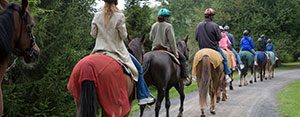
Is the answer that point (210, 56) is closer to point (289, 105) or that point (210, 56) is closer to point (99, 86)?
point (289, 105)

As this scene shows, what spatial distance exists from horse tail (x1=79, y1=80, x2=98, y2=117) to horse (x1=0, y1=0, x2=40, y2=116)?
80cm

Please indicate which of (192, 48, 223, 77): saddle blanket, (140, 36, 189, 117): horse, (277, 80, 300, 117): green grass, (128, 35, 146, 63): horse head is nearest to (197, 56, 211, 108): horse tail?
(192, 48, 223, 77): saddle blanket

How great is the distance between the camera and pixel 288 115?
9852 millimetres

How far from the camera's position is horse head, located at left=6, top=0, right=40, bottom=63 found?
4.49 metres

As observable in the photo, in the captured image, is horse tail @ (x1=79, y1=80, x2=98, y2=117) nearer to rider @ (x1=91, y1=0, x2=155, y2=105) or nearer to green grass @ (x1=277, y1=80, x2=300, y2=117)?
rider @ (x1=91, y1=0, x2=155, y2=105)

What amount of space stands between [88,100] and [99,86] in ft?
0.78

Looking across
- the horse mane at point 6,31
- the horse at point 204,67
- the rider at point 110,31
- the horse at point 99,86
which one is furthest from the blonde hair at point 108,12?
the horse at point 204,67

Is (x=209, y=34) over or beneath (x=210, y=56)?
over

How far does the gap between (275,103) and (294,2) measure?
91.4 ft

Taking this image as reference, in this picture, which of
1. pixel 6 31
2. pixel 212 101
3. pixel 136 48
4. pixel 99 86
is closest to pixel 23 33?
pixel 6 31

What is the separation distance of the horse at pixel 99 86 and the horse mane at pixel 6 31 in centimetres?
94

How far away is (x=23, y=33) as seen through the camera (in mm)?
4637

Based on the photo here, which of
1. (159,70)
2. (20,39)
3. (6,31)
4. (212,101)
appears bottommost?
(212,101)

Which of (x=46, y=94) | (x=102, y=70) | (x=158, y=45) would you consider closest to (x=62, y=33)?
(x=46, y=94)
